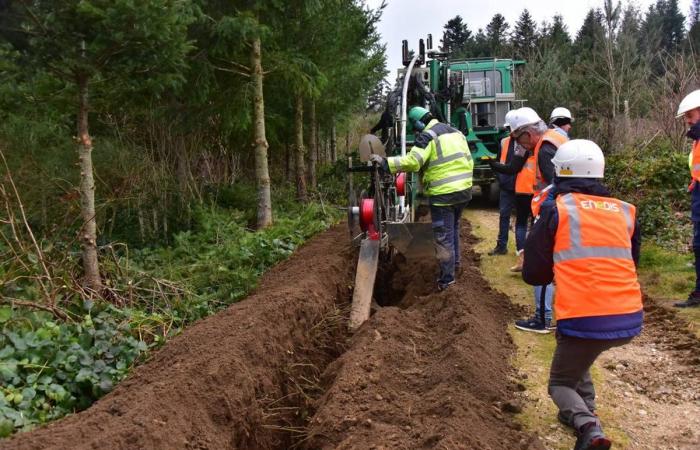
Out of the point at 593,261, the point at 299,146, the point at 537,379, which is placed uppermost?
the point at 299,146

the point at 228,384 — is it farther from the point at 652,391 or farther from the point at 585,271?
the point at 652,391

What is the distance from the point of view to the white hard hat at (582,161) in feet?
11.5

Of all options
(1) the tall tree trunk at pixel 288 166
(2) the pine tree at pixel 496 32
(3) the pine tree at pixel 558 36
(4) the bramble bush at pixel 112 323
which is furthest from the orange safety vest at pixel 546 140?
(2) the pine tree at pixel 496 32

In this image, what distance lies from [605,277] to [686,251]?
5.88 meters

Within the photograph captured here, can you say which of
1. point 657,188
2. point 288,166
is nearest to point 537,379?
point 657,188

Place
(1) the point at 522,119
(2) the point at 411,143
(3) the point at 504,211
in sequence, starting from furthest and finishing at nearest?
1. (2) the point at 411,143
2. (3) the point at 504,211
3. (1) the point at 522,119

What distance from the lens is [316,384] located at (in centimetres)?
512

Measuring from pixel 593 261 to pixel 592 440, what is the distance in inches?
39.2

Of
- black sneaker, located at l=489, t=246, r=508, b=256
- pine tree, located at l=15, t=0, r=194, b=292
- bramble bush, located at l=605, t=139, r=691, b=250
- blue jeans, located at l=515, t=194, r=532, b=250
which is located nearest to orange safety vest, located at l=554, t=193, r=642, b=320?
blue jeans, located at l=515, t=194, r=532, b=250

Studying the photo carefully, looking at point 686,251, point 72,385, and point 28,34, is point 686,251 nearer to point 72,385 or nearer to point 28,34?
point 72,385

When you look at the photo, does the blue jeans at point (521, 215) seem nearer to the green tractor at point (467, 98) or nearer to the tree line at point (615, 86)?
the green tractor at point (467, 98)

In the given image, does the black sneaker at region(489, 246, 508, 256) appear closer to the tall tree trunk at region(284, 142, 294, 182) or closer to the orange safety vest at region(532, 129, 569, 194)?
the orange safety vest at region(532, 129, 569, 194)

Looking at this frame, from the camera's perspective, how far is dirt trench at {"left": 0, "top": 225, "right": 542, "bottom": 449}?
3.56 meters

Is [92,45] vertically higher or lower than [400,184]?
higher
